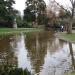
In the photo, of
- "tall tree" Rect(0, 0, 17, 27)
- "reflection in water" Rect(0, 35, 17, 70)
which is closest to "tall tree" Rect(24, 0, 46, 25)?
"tall tree" Rect(0, 0, 17, 27)

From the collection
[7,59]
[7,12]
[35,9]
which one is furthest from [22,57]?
[35,9]

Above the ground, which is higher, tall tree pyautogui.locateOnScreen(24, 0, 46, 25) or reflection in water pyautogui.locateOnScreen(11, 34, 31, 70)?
tall tree pyautogui.locateOnScreen(24, 0, 46, 25)

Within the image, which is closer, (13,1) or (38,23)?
(13,1)

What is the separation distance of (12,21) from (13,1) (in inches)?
204

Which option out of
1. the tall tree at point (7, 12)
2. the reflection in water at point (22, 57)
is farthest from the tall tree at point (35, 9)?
the reflection in water at point (22, 57)

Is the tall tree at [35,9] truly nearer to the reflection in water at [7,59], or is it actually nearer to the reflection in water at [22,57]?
the reflection in water at [22,57]

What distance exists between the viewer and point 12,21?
80312mm

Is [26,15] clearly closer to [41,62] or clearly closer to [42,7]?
[42,7]

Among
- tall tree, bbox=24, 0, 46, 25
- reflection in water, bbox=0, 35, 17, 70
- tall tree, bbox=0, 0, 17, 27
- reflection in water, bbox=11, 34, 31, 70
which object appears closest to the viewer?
reflection in water, bbox=0, 35, 17, 70

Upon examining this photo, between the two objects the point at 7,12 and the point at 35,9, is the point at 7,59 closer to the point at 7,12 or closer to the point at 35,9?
the point at 7,12

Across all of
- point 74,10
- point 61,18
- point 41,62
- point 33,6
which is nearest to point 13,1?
point 61,18

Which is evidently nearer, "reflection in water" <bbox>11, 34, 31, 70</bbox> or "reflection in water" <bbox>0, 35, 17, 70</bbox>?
"reflection in water" <bbox>0, 35, 17, 70</bbox>

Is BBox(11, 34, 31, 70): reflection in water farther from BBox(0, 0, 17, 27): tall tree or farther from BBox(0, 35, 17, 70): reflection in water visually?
BBox(0, 0, 17, 27): tall tree

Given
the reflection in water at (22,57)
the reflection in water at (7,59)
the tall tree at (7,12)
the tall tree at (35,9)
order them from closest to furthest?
1. the reflection in water at (7,59)
2. the reflection in water at (22,57)
3. the tall tree at (7,12)
4. the tall tree at (35,9)
